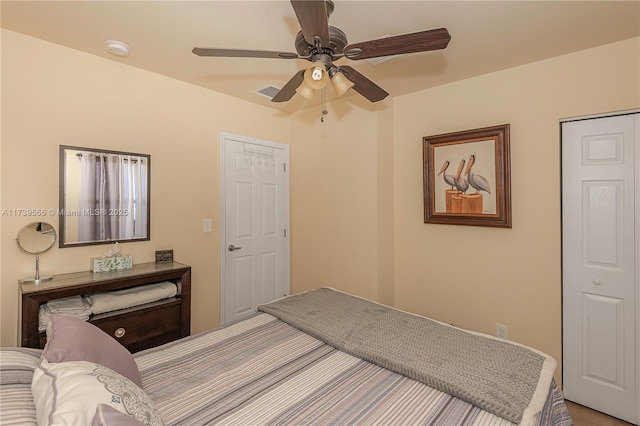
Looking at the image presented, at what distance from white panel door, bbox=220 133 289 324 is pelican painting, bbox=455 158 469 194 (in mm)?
1962

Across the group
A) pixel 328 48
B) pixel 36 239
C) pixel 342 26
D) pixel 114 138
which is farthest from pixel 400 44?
pixel 36 239

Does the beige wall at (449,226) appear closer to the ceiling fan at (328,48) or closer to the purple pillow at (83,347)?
the ceiling fan at (328,48)

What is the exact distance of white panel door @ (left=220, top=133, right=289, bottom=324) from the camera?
10.5 ft

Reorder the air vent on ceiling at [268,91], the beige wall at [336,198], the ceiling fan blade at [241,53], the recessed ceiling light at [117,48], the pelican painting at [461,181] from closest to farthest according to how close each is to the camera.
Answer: the ceiling fan blade at [241,53] → the recessed ceiling light at [117,48] → the pelican painting at [461,181] → the air vent on ceiling at [268,91] → the beige wall at [336,198]

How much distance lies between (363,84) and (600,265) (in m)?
2.11

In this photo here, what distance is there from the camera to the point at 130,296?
2207mm

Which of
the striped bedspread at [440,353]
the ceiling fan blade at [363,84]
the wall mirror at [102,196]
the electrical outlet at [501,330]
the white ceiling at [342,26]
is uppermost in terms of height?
the white ceiling at [342,26]

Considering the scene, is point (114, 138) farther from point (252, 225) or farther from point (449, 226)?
point (449, 226)

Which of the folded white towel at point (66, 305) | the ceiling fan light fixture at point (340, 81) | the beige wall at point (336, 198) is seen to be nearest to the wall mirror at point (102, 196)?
the folded white towel at point (66, 305)

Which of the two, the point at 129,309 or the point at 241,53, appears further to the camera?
the point at 129,309

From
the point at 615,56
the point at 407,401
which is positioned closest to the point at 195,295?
the point at 407,401

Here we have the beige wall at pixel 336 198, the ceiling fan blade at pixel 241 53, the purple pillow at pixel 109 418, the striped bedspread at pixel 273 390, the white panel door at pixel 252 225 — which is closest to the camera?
the purple pillow at pixel 109 418

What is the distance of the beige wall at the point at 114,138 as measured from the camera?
2.01 m

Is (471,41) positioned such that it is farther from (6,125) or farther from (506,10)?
(6,125)
